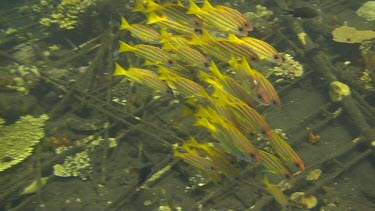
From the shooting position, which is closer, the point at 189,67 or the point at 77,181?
the point at 189,67

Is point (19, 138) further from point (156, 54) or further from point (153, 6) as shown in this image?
point (153, 6)

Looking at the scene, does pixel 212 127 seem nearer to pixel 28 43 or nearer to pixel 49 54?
pixel 49 54

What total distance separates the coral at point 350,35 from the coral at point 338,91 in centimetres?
126

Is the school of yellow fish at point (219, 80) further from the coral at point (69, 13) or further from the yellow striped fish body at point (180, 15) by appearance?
the coral at point (69, 13)

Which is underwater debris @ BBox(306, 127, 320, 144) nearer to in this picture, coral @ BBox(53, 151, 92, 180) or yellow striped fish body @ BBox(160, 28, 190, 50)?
yellow striped fish body @ BBox(160, 28, 190, 50)

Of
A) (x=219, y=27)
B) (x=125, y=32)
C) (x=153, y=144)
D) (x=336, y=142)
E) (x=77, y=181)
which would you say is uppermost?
(x=219, y=27)

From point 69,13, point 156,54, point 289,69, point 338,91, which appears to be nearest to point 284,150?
point 156,54

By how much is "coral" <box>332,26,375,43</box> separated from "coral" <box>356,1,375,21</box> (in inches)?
68.0

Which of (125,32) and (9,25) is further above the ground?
(125,32)

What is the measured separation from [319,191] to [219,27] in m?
2.68

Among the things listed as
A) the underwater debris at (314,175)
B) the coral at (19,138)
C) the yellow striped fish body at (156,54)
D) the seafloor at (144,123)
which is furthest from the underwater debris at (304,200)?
the coral at (19,138)

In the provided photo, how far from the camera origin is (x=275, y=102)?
12.0 feet

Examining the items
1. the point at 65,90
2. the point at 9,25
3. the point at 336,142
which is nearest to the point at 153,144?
the point at 65,90

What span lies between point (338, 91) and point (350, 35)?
5.63ft
